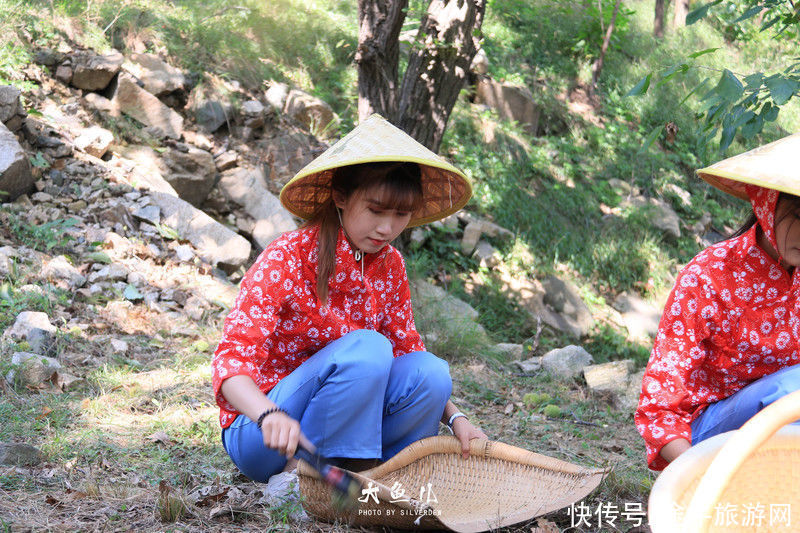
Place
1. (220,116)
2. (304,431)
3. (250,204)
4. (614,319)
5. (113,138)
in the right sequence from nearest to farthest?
1. (304,431)
2. (113,138)
3. (250,204)
4. (220,116)
5. (614,319)

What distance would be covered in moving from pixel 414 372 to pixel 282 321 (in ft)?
1.23

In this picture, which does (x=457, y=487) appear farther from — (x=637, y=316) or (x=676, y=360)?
(x=637, y=316)

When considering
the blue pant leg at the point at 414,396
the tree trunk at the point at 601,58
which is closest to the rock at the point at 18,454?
the blue pant leg at the point at 414,396

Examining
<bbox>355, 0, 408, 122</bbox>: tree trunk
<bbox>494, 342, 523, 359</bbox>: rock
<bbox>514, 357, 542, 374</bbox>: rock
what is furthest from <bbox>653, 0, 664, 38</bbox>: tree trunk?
<bbox>514, 357, 542, 374</bbox>: rock

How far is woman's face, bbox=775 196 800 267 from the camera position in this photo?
1.71 meters

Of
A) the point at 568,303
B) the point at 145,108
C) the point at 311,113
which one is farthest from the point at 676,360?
the point at 311,113

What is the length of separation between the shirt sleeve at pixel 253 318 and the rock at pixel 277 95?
4423 millimetres

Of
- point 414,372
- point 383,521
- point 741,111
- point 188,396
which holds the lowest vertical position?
point 188,396

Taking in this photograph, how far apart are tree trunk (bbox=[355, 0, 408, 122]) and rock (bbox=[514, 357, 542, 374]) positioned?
168cm

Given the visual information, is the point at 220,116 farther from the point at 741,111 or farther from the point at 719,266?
the point at 719,266

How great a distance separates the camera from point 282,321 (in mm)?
1957

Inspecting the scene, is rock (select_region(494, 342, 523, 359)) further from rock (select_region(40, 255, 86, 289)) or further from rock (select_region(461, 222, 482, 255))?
rock (select_region(40, 255, 86, 289))

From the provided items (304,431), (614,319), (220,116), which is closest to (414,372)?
(304,431)

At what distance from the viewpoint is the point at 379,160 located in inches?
69.4
